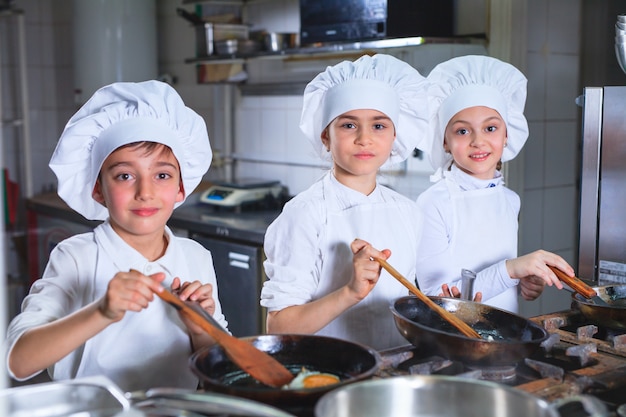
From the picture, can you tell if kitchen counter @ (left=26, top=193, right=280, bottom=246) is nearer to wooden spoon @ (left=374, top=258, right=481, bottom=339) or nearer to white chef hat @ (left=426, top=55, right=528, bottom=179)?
white chef hat @ (left=426, top=55, right=528, bottom=179)

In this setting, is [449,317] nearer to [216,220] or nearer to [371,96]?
[371,96]

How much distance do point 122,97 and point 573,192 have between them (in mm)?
2280

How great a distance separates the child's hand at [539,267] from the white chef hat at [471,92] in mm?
391

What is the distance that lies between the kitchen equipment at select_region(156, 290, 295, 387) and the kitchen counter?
5.77 ft

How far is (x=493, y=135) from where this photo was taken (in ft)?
6.22

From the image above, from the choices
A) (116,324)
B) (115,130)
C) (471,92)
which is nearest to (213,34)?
(471,92)

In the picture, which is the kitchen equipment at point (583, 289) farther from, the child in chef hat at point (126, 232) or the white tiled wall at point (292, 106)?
the white tiled wall at point (292, 106)

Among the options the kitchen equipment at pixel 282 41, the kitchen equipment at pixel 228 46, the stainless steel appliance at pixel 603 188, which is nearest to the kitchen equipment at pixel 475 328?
the stainless steel appliance at pixel 603 188

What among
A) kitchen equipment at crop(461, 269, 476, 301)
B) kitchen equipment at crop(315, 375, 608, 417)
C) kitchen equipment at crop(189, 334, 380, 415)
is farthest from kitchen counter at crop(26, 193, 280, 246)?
kitchen equipment at crop(315, 375, 608, 417)

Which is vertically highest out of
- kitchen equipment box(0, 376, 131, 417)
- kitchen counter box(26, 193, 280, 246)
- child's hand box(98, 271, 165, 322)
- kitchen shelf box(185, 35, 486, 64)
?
kitchen shelf box(185, 35, 486, 64)

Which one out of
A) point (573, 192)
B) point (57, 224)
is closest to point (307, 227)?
point (573, 192)

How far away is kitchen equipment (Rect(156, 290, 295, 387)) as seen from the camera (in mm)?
1062

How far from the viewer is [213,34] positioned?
11.8ft

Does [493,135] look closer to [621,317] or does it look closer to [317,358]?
[621,317]
